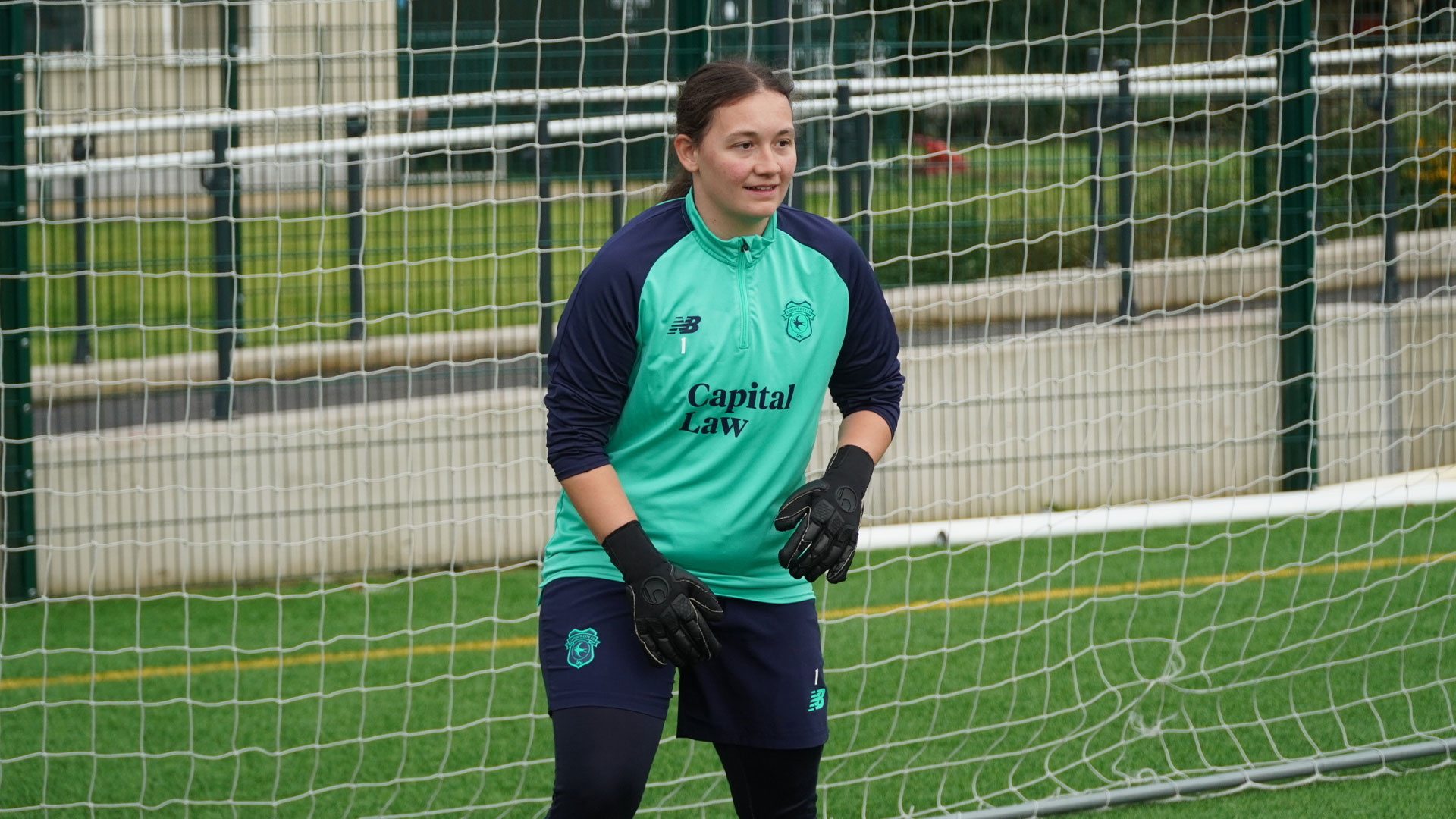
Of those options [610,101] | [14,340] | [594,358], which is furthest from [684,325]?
[14,340]

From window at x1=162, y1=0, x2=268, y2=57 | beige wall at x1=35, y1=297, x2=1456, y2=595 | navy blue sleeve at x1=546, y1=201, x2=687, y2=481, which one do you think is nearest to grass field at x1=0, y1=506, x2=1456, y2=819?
beige wall at x1=35, y1=297, x2=1456, y2=595

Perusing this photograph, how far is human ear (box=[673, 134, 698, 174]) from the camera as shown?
2488 millimetres

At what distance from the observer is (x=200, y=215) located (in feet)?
20.7

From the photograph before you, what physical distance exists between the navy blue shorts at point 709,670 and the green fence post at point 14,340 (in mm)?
3903

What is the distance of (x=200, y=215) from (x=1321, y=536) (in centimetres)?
488

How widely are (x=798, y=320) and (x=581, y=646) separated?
637mm

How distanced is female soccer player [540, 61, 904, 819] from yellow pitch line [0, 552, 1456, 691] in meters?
2.19

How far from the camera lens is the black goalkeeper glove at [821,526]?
2.39 m

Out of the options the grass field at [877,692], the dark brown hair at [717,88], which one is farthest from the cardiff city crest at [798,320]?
the grass field at [877,692]

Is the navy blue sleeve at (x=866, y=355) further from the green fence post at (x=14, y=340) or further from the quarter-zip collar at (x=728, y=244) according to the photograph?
the green fence post at (x=14, y=340)

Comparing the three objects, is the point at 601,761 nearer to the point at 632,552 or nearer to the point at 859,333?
the point at 632,552

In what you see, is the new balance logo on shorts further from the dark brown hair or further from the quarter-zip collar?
the dark brown hair

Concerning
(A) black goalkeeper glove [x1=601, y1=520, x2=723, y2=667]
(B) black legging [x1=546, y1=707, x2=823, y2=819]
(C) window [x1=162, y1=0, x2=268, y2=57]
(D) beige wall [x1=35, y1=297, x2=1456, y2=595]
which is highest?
(C) window [x1=162, y1=0, x2=268, y2=57]

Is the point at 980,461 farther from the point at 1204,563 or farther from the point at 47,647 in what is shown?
the point at 47,647
